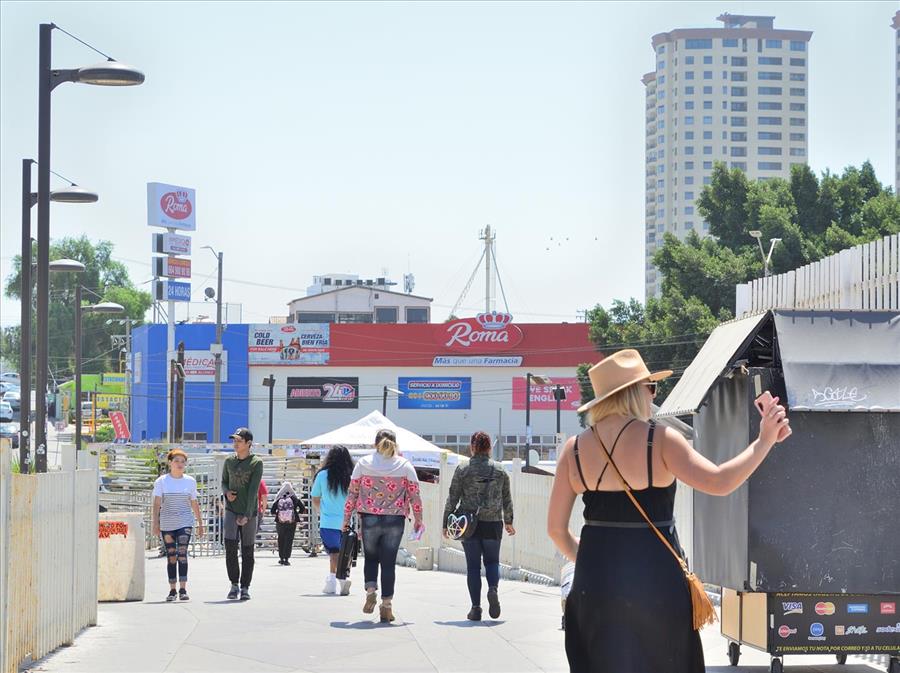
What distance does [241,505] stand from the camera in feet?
48.8

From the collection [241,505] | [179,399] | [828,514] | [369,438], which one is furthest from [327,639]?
[179,399]

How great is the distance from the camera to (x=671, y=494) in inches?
224

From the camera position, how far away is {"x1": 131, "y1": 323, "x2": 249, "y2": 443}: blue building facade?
3297 inches

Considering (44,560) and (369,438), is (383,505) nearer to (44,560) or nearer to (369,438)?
(44,560)

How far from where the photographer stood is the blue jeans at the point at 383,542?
1282 centimetres

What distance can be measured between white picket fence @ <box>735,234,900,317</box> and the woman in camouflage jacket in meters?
2.61

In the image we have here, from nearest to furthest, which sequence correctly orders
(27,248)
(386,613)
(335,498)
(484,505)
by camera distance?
(386,613), (484,505), (335,498), (27,248)

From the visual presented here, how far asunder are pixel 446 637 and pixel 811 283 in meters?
4.67

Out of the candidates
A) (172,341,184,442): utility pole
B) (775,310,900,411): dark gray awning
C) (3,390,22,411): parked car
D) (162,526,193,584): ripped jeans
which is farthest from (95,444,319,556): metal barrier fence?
(3,390,22,411): parked car

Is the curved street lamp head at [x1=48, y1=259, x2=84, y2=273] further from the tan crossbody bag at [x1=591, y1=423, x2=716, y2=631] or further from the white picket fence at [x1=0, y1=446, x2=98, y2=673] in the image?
the tan crossbody bag at [x1=591, y1=423, x2=716, y2=631]

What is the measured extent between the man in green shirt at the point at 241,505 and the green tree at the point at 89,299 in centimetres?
13026

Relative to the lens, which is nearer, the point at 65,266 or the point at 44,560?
the point at 44,560

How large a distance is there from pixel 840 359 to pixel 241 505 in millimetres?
7474

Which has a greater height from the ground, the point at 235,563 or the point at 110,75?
the point at 110,75
